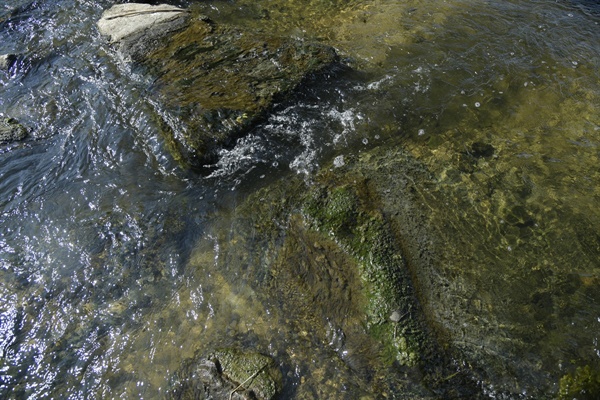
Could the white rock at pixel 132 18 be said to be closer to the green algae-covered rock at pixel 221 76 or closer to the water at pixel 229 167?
the water at pixel 229 167

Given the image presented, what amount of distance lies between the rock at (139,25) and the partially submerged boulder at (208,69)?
14mm

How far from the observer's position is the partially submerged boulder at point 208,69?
16.6ft

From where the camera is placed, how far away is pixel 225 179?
4910 mm

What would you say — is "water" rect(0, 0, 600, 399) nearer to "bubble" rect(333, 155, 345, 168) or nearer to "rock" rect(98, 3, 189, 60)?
"bubble" rect(333, 155, 345, 168)

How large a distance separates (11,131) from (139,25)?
7.55ft

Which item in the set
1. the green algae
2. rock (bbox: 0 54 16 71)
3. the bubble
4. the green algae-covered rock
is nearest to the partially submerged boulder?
the green algae-covered rock

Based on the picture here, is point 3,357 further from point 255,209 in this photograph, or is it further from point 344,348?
point 344,348

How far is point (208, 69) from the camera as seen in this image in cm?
578

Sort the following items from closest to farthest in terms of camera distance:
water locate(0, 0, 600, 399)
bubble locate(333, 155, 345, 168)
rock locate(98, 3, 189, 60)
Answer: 1. water locate(0, 0, 600, 399)
2. bubble locate(333, 155, 345, 168)
3. rock locate(98, 3, 189, 60)

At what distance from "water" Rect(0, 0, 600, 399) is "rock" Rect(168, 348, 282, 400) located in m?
0.14

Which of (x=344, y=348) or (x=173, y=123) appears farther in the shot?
(x=173, y=123)

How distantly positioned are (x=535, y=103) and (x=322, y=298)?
4.06 meters

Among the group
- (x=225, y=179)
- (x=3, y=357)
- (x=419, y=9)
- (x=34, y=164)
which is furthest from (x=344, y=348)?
(x=419, y=9)

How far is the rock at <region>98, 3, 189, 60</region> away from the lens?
6.19m
